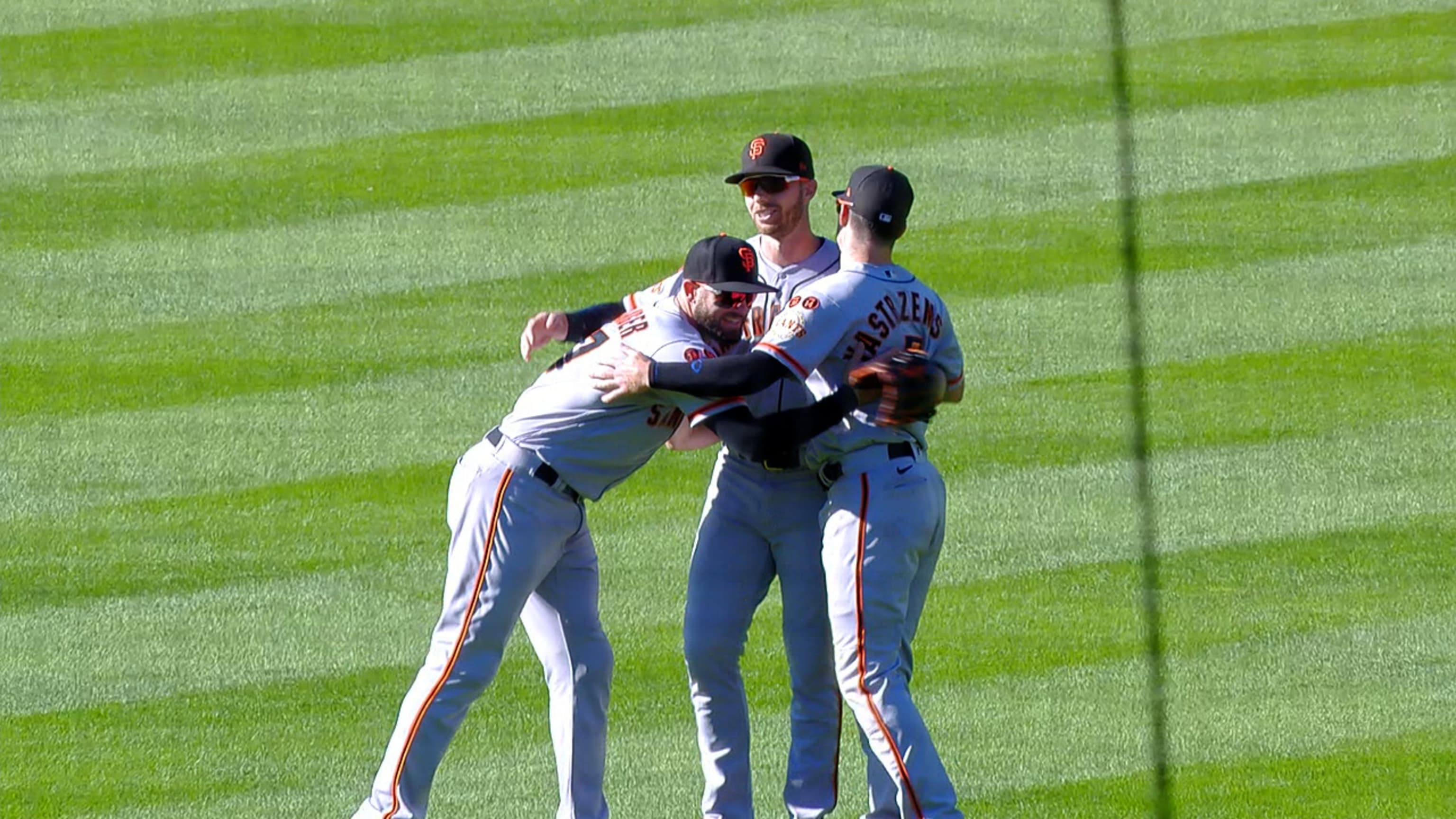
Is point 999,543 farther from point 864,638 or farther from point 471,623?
point 471,623

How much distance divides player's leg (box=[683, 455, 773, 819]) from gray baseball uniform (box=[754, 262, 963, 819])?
0.26 meters

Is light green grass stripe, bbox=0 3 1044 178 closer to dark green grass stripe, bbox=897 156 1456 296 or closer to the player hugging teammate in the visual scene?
dark green grass stripe, bbox=897 156 1456 296

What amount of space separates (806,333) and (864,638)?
0.84 meters

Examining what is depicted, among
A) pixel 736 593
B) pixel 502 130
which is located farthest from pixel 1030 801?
pixel 502 130

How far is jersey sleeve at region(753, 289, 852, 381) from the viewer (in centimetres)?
511

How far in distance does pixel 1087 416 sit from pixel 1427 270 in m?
2.08

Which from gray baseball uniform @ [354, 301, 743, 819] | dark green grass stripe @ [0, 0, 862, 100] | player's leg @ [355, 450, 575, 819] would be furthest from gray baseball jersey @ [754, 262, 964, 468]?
dark green grass stripe @ [0, 0, 862, 100]

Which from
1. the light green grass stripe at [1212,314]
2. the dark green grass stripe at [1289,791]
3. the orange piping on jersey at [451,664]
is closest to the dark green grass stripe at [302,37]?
the light green grass stripe at [1212,314]

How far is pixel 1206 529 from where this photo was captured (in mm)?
7656

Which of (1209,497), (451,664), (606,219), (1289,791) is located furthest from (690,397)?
(606,219)

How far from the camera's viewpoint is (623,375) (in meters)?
5.22

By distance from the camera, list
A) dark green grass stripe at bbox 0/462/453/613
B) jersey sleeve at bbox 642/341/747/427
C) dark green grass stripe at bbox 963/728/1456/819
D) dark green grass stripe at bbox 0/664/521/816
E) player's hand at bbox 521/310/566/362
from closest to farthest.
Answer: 1. jersey sleeve at bbox 642/341/747/427
2. player's hand at bbox 521/310/566/362
3. dark green grass stripe at bbox 963/728/1456/819
4. dark green grass stripe at bbox 0/664/521/816
5. dark green grass stripe at bbox 0/462/453/613

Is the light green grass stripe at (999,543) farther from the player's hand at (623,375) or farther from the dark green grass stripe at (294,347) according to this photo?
the player's hand at (623,375)

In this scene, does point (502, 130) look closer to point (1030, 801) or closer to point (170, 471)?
point (170, 471)
